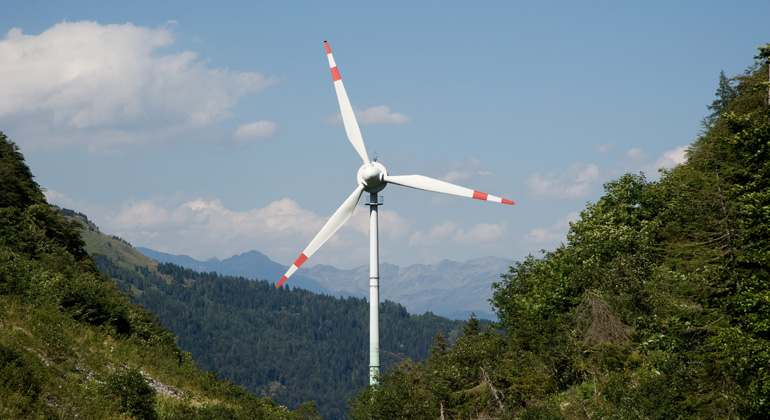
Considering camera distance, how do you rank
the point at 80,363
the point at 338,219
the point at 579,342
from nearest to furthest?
1. the point at 80,363
2. the point at 579,342
3. the point at 338,219

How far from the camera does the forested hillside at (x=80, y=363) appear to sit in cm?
3462

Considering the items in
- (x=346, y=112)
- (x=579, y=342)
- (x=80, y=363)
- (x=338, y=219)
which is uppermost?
(x=346, y=112)

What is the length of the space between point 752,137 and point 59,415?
34210 mm

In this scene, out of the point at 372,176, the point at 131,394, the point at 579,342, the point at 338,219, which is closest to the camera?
the point at 131,394

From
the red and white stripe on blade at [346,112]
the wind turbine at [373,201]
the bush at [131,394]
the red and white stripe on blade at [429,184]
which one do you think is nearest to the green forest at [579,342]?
the bush at [131,394]

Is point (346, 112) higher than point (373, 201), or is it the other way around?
point (346, 112)

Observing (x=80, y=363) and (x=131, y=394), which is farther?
(x=80, y=363)

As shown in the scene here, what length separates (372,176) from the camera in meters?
63.9

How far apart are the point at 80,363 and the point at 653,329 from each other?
3290cm

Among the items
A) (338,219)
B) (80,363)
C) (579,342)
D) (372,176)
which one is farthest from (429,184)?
(80,363)

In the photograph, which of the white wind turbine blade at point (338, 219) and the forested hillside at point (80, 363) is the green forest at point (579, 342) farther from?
the white wind turbine blade at point (338, 219)

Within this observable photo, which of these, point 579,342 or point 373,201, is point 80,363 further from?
point 579,342

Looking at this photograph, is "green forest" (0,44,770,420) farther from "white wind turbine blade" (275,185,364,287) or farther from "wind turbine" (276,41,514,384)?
"white wind turbine blade" (275,185,364,287)

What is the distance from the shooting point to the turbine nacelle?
64.0 m
